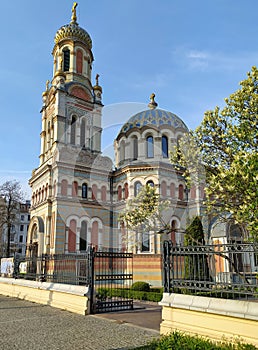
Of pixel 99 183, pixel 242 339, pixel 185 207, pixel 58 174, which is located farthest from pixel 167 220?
pixel 242 339

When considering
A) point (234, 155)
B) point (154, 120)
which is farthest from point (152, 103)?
point (234, 155)

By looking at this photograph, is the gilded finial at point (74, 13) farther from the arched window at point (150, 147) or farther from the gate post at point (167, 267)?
the gate post at point (167, 267)

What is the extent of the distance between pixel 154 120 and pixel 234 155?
2321 centimetres

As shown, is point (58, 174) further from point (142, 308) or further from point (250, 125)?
point (250, 125)

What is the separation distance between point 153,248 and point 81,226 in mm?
6427

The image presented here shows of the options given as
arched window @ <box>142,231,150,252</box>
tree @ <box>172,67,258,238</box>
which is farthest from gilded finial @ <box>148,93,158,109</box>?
tree @ <box>172,67,258,238</box>

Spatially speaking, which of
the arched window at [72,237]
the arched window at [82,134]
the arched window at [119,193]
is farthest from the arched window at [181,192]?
the arched window at [82,134]

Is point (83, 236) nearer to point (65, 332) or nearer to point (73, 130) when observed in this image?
point (73, 130)

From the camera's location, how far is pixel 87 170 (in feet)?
A: 94.5

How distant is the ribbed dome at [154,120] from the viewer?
31.4 meters

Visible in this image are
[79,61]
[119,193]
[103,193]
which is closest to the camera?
[119,193]

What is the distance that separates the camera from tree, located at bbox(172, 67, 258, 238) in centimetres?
796

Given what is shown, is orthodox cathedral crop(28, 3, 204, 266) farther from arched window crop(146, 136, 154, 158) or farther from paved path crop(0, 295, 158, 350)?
paved path crop(0, 295, 158, 350)

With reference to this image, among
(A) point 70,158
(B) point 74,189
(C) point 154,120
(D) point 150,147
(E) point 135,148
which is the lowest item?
(B) point 74,189
